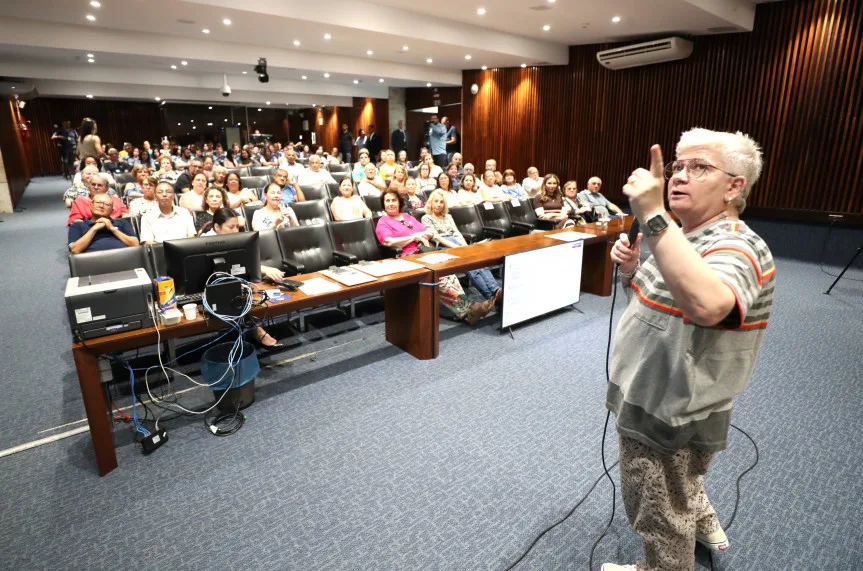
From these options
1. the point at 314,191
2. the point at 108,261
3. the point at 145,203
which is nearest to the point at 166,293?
the point at 108,261

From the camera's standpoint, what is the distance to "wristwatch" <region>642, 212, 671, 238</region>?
3.28 ft

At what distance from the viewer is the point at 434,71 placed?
1220cm

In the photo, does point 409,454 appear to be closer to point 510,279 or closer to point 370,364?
point 370,364

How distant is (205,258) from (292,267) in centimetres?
127

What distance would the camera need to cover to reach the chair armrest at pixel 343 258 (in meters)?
4.04

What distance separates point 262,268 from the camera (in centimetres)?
318

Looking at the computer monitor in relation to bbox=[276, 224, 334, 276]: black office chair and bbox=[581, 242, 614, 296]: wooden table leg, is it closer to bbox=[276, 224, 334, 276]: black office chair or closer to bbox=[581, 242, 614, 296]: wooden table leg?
bbox=[276, 224, 334, 276]: black office chair

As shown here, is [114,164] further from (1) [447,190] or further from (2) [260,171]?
(1) [447,190]

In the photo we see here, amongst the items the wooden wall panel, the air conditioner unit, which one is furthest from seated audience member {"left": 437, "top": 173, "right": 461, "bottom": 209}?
the wooden wall panel

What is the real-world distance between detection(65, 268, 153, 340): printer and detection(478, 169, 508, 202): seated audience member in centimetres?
517

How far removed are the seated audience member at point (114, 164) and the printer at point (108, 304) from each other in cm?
1124

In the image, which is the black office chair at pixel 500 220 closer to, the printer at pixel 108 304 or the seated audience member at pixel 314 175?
the seated audience member at pixel 314 175

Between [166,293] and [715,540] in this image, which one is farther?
[166,293]

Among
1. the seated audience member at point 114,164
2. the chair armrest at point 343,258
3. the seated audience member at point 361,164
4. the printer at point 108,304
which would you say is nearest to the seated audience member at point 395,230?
the chair armrest at point 343,258
